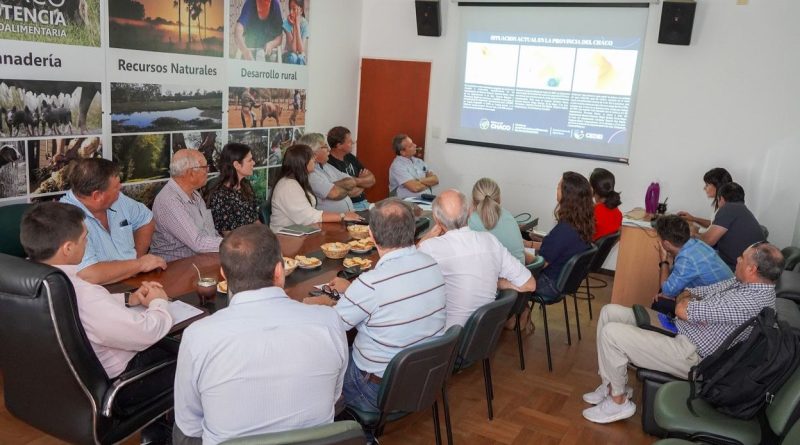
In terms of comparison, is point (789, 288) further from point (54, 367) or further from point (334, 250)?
point (54, 367)

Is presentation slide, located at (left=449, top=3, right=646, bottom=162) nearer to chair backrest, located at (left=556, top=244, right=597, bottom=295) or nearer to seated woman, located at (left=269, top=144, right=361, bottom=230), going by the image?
chair backrest, located at (left=556, top=244, right=597, bottom=295)

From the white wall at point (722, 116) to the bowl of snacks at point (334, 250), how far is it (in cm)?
398

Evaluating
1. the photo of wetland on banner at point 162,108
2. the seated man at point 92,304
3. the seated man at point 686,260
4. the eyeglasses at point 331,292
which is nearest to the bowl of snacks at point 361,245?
the eyeglasses at point 331,292

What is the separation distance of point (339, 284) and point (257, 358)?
1.22 m

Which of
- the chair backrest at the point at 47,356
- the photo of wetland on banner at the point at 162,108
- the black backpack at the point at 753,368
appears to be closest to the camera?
the chair backrest at the point at 47,356

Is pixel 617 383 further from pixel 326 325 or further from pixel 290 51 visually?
pixel 290 51

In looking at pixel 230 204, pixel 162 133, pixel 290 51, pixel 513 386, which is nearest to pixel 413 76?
pixel 290 51

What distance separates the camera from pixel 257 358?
5.85 feet

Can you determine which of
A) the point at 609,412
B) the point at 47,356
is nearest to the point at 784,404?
the point at 609,412

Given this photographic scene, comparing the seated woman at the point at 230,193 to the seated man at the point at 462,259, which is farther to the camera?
the seated woman at the point at 230,193

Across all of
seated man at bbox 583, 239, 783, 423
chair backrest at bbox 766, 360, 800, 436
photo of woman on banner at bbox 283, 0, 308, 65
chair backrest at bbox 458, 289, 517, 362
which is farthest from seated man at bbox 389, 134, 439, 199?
chair backrest at bbox 766, 360, 800, 436

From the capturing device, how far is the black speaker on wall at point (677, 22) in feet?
19.4

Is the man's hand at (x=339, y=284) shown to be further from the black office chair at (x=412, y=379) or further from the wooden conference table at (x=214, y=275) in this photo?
the black office chair at (x=412, y=379)

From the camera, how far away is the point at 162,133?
5.20 m
